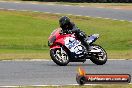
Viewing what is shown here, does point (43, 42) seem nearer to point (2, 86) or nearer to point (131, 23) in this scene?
point (131, 23)

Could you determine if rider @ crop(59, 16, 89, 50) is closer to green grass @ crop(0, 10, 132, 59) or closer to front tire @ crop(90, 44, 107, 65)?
front tire @ crop(90, 44, 107, 65)

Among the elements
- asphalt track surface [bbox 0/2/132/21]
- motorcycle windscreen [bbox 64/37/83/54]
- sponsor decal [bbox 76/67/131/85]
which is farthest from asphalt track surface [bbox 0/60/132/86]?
asphalt track surface [bbox 0/2/132/21]

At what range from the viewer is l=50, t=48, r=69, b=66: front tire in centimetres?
1653

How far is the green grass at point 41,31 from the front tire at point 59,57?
307 inches

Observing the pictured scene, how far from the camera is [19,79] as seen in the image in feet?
43.4

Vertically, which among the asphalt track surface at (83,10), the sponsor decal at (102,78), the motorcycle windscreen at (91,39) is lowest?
the asphalt track surface at (83,10)

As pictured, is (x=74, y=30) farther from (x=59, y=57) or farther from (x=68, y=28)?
(x=59, y=57)

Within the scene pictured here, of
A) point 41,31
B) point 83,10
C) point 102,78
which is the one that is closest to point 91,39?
point 102,78

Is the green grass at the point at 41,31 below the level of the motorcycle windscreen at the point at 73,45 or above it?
below

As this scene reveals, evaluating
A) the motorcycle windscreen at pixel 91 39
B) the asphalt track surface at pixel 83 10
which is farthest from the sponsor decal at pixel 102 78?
the asphalt track surface at pixel 83 10

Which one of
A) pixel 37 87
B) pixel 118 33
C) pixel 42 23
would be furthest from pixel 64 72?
pixel 42 23

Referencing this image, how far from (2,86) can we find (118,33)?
64.6 feet

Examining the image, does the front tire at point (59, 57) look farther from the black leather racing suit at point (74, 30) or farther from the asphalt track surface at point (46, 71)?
the black leather racing suit at point (74, 30)

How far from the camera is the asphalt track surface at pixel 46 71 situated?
12925mm
